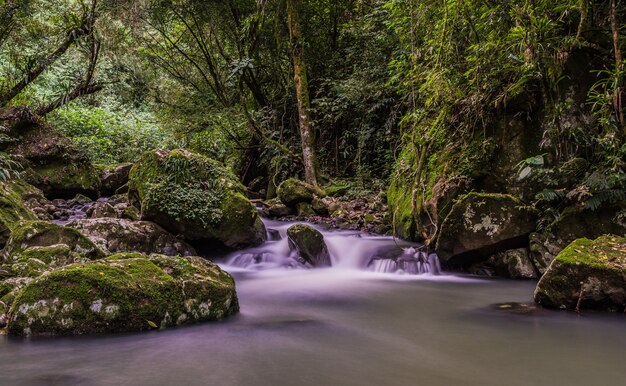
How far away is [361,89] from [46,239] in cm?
838

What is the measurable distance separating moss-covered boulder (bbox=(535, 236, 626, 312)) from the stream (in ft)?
0.41

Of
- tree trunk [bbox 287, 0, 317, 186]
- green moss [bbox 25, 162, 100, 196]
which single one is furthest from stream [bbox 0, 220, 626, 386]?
green moss [bbox 25, 162, 100, 196]

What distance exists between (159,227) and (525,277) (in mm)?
5182

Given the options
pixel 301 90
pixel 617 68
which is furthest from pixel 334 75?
pixel 617 68

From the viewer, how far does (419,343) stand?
3648mm

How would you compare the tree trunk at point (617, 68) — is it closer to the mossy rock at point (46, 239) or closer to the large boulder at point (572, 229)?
the large boulder at point (572, 229)

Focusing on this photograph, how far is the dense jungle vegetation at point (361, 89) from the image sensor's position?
5.85m

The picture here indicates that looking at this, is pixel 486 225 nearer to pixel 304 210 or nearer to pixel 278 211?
pixel 304 210

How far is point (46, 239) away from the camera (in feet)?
16.6

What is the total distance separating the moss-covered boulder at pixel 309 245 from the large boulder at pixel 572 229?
3.01 m

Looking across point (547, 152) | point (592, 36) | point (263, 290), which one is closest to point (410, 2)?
point (592, 36)

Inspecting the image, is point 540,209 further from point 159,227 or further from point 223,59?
point 223,59

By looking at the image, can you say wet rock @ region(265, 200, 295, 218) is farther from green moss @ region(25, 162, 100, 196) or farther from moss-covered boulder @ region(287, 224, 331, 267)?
green moss @ region(25, 162, 100, 196)

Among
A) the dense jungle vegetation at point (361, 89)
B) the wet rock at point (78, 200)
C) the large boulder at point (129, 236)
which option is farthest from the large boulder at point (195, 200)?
the wet rock at point (78, 200)
